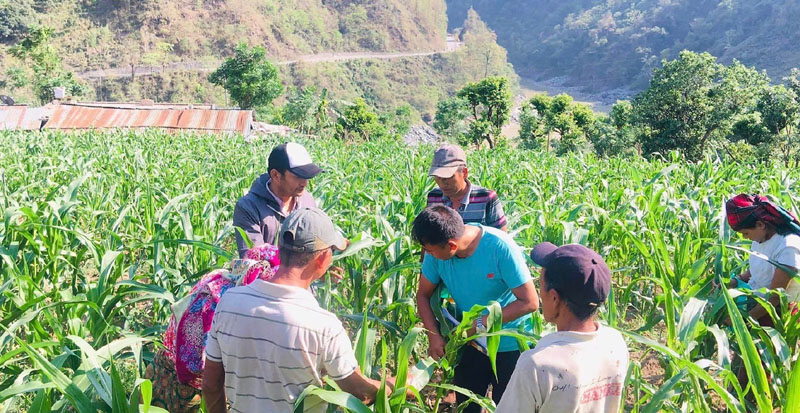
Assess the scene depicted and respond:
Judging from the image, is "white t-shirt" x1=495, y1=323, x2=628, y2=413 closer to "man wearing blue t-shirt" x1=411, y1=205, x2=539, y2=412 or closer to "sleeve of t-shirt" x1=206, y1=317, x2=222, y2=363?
"man wearing blue t-shirt" x1=411, y1=205, x2=539, y2=412

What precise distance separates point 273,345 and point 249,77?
1441 inches

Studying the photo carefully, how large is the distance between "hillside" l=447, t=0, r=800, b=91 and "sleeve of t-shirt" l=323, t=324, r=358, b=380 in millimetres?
77780

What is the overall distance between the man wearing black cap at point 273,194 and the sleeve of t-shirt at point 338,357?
1.03 metres

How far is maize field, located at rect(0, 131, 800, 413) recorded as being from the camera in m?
1.71

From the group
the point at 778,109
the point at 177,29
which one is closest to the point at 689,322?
the point at 778,109

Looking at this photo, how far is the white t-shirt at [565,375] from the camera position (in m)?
1.32

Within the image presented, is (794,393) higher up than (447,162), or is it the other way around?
(794,393)

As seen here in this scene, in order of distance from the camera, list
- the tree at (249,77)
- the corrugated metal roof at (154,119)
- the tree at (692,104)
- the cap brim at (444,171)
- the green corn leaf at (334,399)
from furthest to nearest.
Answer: the tree at (249,77) < the tree at (692,104) < the corrugated metal roof at (154,119) < the cap brim at (444,171) < the green corn leaf at (334,399)

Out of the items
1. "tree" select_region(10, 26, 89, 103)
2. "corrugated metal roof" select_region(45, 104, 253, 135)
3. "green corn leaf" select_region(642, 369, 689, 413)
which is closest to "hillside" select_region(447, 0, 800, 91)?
"corrugated metal roof" select_region(45, 104, 253, 135)

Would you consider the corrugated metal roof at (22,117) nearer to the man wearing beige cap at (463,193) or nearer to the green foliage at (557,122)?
the man wearing beige cap at (463,193)

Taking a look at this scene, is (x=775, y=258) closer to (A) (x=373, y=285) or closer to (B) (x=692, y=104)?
(A) (x=373, y=285)

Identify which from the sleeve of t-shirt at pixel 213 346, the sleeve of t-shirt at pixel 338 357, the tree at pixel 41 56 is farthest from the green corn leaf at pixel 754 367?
the tree at pixel 41 56

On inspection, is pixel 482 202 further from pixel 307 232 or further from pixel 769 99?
pixel 769 99

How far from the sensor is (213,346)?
1529 millimetres
